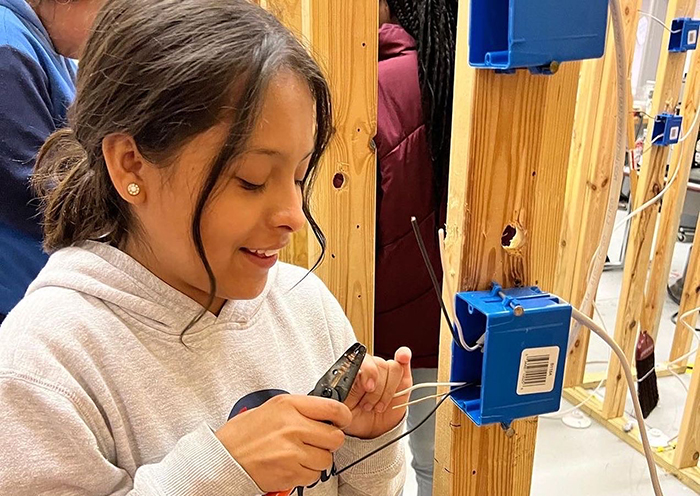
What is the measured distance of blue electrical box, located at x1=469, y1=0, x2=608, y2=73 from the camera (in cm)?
55

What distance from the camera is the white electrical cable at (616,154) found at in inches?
24.1

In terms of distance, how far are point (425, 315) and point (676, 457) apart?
1.32 metres

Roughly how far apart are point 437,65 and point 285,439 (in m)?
0.76

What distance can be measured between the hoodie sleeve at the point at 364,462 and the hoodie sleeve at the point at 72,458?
23 cm

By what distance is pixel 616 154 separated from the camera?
2.21 ft

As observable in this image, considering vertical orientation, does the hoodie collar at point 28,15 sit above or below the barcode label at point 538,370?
above

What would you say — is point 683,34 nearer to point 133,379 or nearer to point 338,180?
point 338,180

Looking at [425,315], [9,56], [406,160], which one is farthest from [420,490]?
[9,56]

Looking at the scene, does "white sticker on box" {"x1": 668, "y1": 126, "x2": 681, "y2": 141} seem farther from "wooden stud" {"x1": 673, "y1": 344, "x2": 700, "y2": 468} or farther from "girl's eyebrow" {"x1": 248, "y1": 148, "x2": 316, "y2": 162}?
"girl's eyebrow" {"x1": 248, "y1": 148, "x2": 316, "y2": 162}

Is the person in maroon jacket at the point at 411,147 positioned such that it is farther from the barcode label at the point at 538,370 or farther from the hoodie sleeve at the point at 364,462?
the barcode label at the point at 538,370

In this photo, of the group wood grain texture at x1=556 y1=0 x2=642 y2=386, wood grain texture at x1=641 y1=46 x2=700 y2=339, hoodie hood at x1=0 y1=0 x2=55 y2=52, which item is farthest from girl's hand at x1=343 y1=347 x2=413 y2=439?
wood grain texture at x1=641 y1=46 x2=700 y2=339

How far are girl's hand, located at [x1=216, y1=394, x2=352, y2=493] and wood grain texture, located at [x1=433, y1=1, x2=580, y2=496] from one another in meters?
0.16

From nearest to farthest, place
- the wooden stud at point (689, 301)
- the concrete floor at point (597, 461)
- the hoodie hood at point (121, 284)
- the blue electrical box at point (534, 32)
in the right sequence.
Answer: the blue electrical box at point (534, 32), the hoodie hood at point (121, 284), the concrete floor at point (597, 461), the wooden stud at point (689, 301)

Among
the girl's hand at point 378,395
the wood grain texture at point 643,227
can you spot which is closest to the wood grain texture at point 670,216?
the wood grain texture at point 643,227
